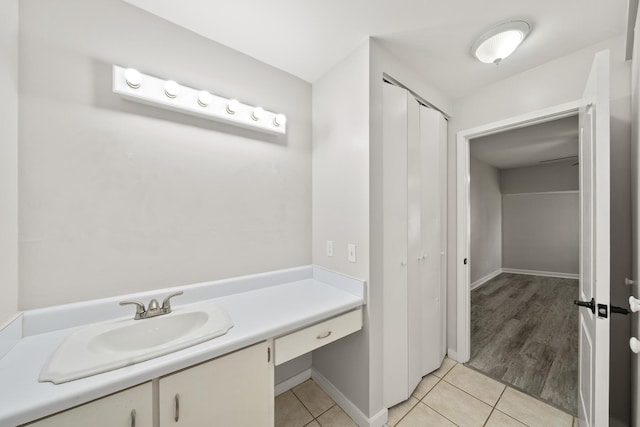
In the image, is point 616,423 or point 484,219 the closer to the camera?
point 616,423

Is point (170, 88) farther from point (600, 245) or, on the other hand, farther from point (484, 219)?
point (484, 219)

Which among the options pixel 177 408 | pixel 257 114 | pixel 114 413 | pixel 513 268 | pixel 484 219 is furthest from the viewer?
pixel 513 268

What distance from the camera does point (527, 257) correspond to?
5.09 meters

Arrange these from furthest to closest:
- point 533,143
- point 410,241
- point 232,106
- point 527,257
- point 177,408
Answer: point 527,257 → point 533,143 → point 410,241 → point 232,106 → point 177,408

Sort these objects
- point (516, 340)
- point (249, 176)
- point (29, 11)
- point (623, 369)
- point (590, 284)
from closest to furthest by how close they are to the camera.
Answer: point (29, 11) < point (590, 284) < point (623, 369) < point (249, 176) < point (516, 340)

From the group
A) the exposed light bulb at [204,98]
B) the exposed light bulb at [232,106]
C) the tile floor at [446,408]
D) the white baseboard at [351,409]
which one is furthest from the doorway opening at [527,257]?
the exposed light bulb at [204,98]

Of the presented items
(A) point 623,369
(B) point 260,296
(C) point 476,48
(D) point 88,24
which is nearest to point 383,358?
(B) point 260,296

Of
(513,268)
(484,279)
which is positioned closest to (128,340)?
(484,279)

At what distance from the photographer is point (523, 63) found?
1632mm

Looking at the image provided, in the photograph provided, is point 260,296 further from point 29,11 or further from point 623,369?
point 623,369

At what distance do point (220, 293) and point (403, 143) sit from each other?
1574 millimetres

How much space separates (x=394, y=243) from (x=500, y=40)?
1.37 metres

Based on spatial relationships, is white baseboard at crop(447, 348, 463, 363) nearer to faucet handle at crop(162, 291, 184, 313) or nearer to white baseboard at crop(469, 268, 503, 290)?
faucet handle at crop(162, 291, 184, 313)

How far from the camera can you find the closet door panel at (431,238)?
1809 millimetres
